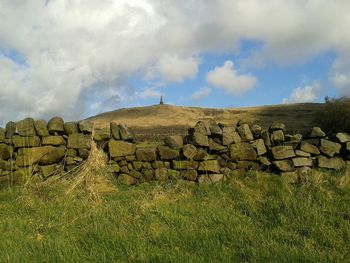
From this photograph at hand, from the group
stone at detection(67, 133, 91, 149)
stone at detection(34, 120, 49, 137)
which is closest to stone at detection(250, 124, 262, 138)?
stone at detection(67, 133, 91, 149)

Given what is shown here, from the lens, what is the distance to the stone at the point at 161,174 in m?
11.1

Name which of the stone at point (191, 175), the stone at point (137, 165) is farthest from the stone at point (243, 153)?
the stone at point (137, 165)

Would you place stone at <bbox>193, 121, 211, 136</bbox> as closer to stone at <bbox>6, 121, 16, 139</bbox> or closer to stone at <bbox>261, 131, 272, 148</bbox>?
stone at <bbox>261, 131, 272, 148</bbox>

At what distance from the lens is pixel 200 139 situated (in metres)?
11.0

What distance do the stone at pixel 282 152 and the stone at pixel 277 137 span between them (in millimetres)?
342

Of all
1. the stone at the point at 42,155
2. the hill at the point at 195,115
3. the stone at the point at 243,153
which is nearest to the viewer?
the stone at the point at 243,153

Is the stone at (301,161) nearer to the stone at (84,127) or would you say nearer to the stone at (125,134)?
the stone at (125,134)

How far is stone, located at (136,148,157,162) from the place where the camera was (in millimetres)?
11258

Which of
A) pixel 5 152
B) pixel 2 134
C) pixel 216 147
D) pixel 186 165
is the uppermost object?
pixel 2 134

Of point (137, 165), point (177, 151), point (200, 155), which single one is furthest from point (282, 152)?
point (137, 165)

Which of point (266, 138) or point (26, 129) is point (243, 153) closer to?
point (266, 138)

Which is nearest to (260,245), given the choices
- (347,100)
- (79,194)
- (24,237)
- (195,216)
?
(195,216)

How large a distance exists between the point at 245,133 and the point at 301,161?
1504 mm

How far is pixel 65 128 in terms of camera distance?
38.8 ft
